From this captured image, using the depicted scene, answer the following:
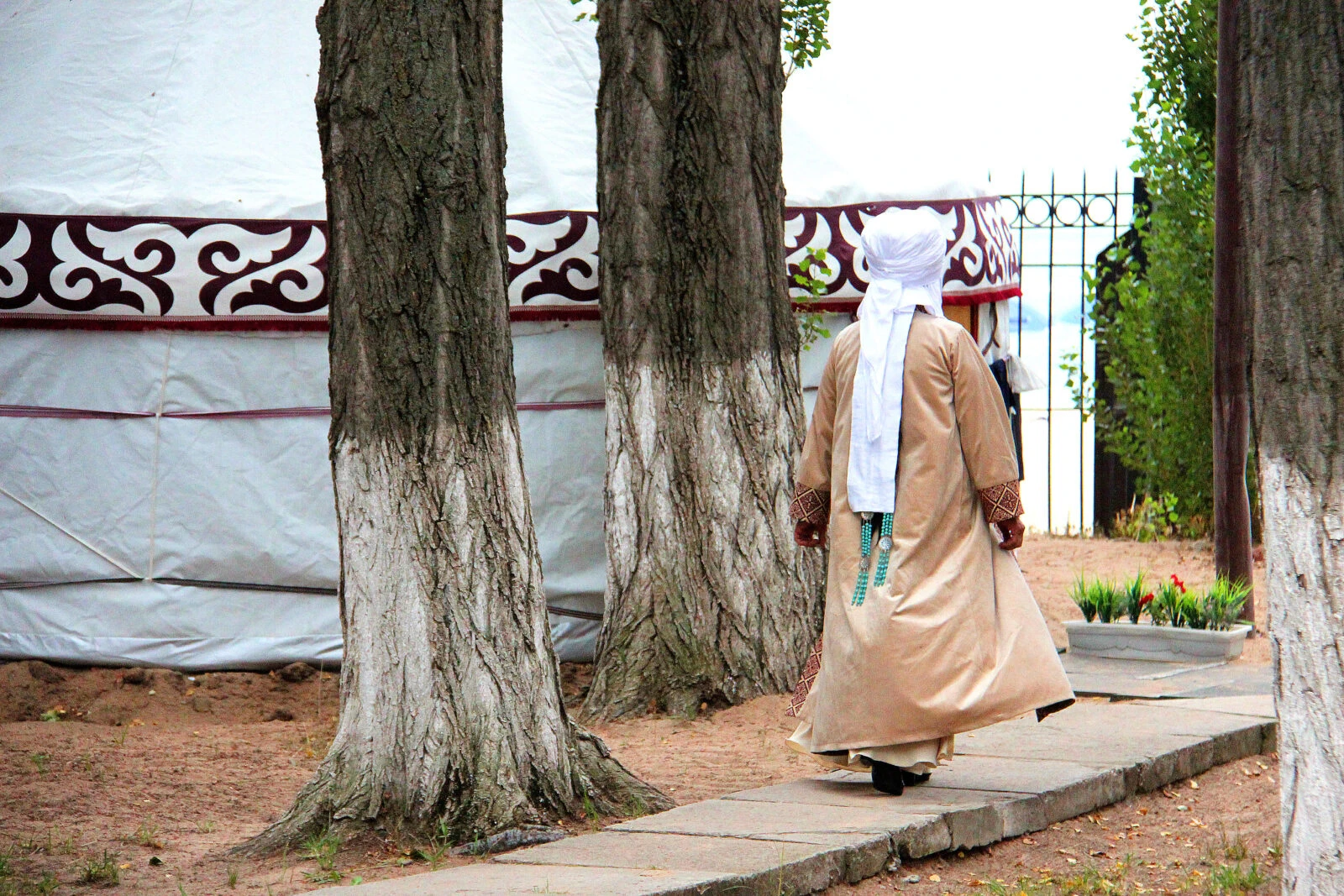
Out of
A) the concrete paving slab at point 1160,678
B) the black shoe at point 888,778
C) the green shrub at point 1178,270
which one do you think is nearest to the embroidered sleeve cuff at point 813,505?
the black shoe at point 888,778

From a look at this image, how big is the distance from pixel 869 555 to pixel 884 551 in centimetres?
5

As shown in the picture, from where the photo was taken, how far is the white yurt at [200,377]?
19.9 feet

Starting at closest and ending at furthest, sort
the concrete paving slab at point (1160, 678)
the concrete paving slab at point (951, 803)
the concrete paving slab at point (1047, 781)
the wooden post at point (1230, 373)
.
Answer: the concrete paving slab at point (951, 803), the concrete paving slab at point (1047, 781), the concrete paving slab at point (1160, 678), the wooden post at point (1230, 373)

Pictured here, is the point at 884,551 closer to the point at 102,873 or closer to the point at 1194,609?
the point at 102,873

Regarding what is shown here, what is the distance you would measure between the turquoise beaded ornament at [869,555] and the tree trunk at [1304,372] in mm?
1143

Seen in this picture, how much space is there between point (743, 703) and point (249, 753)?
166 centimetres

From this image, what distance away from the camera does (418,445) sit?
3.68 metres

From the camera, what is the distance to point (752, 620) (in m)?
5.58

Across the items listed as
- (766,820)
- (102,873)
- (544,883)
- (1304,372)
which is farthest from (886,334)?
(102,873)

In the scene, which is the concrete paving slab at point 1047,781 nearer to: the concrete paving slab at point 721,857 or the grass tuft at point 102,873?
the concrete paving slab at point 721,857

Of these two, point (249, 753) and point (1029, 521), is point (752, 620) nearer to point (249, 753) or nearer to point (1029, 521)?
point (249, 753)

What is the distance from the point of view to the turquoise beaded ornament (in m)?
3.93

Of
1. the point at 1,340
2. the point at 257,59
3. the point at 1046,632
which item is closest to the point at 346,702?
the point at 1046,632

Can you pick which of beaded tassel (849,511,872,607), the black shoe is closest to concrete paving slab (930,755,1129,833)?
the black shoe
